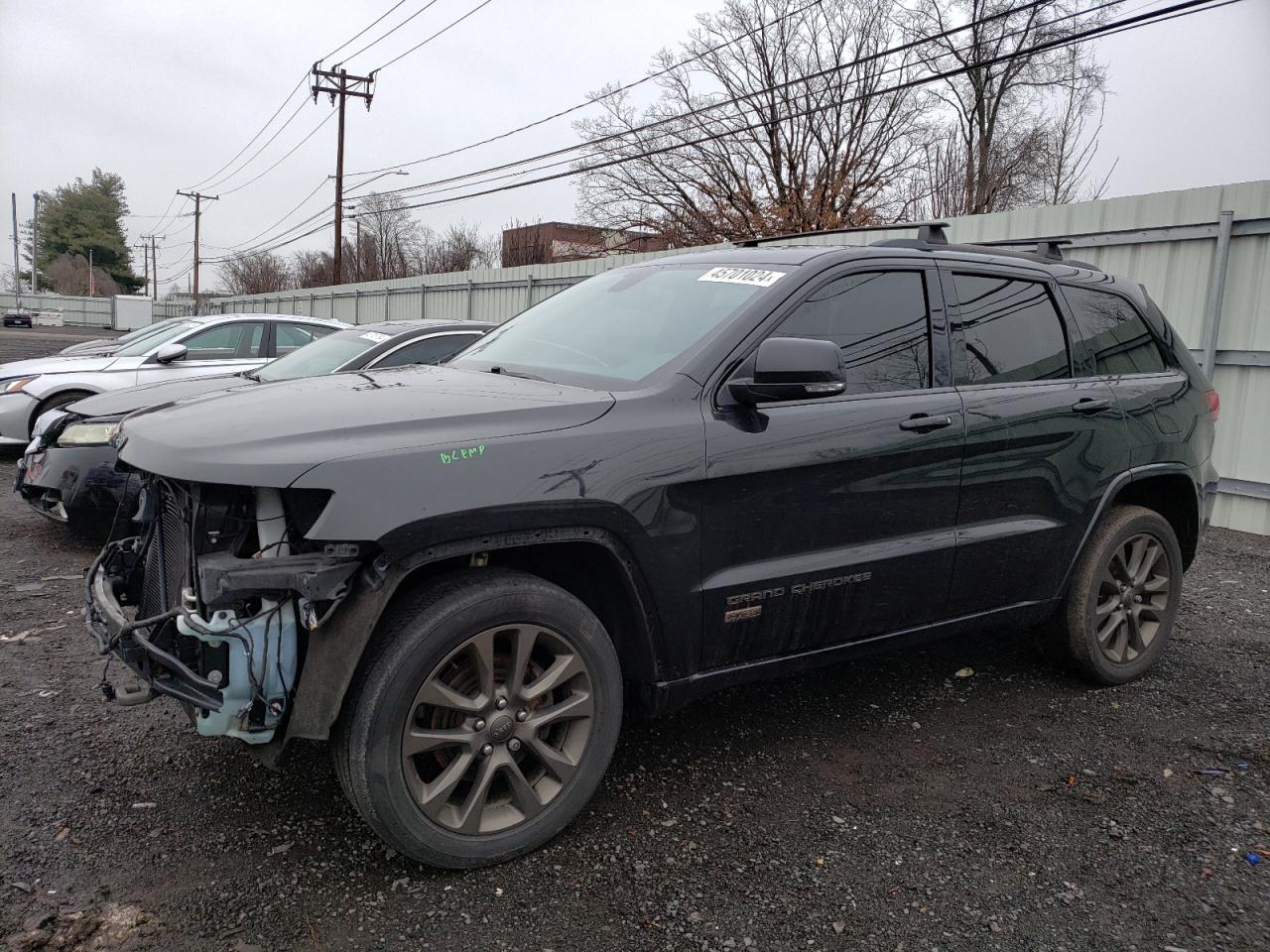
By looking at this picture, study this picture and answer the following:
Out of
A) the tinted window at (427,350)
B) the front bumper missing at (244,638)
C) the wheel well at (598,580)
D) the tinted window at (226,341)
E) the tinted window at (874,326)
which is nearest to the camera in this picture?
the front bumper missing at (244,638)

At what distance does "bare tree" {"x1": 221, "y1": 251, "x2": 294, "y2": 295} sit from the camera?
66.3 m

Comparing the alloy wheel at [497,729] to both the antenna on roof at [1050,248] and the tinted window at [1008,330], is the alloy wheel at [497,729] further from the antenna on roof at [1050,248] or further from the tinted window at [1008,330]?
the antenna on roof at [1050,248]

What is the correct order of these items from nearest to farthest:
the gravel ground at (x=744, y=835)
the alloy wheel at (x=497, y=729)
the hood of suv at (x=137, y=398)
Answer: the gravel ground at (x=744, y=835)
the alloy wheel at (x=497, y=729)
the hood of suv at (x=137, y=398)

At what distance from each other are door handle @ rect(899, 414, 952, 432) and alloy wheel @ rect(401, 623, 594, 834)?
57.6 inches

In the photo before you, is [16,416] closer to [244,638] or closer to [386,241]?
[244,638]

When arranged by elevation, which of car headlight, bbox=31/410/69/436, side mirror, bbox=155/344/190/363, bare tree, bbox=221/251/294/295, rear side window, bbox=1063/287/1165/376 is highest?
bare tree, bbox=221/251/294/295

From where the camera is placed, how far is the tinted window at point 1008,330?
3.67 meters

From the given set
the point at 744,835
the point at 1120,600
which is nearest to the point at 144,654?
the point at 744,835

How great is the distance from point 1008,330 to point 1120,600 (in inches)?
54.4

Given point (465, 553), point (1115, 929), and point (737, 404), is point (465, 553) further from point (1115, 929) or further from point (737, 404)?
point (1115, 929)

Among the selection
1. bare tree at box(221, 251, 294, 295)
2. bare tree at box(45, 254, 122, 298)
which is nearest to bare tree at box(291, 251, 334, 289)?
bare tree at box(221, 251, 294, 295)

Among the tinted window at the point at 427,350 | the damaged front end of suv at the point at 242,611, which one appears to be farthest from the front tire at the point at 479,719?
the tinted window at the point at 427,350

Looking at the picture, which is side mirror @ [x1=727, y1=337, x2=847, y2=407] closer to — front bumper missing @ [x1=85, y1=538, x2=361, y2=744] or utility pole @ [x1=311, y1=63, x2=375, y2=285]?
front bumper missing @ [x1=85, y1=538, x2=361, y2=744]

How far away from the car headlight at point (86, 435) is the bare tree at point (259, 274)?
63.1 m
